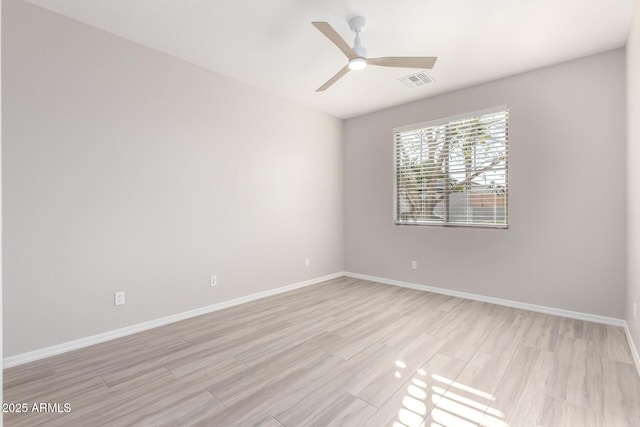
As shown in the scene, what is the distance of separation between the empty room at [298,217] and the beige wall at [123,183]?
18 mm

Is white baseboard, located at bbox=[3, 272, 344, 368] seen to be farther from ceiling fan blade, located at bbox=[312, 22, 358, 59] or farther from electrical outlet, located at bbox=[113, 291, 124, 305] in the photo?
ceiling fan blade, located at bbox=[312, 22, 358, 59]

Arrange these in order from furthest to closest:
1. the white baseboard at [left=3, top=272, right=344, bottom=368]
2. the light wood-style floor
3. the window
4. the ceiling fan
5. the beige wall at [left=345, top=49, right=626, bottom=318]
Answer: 1. the window
2. the beige wall at [left=345, top=49, right=626, bottom=318]
3. the ceiling fan
4. the white baseboard at [left=3, top=272, right=344, bottom=368]
5. the light wood-style floor

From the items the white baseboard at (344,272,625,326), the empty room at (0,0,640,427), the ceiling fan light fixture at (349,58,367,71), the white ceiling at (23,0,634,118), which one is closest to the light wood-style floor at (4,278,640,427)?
the empty room at (0,0,640,427)

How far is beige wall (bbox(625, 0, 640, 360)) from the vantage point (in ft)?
7.95

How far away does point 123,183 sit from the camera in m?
3.04

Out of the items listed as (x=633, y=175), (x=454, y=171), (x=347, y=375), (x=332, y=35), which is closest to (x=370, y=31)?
(x=332, y=35)

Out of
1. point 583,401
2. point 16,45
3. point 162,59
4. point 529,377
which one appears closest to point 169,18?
point 162,59

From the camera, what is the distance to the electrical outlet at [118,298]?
299 centimetres

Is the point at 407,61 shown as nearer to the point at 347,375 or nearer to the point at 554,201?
the point at 554,201

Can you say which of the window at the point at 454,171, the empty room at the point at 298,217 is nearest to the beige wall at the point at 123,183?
the empty room at the point at 298,217

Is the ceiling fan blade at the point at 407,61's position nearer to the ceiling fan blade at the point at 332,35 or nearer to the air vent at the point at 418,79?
the ceiling fan blade at the point at 332,35

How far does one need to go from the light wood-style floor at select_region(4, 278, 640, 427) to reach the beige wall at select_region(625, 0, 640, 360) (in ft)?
1.29

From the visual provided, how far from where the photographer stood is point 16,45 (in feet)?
8.17

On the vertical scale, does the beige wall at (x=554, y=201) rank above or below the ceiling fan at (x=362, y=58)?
below
